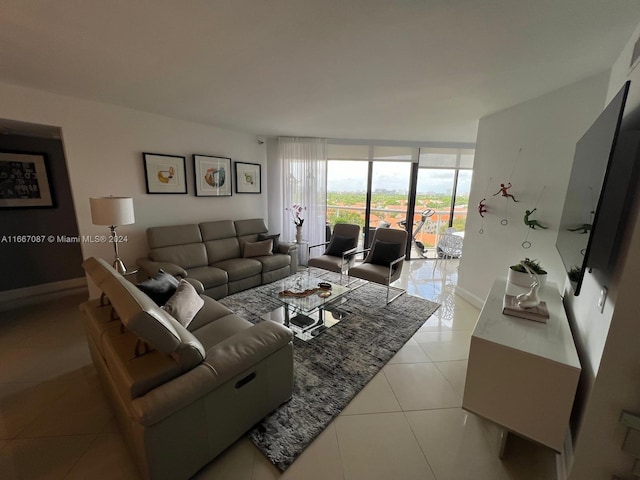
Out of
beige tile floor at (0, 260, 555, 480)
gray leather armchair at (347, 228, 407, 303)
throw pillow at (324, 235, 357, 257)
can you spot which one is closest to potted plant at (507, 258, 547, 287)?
beige tile floor at (0, 260, 555, 480)

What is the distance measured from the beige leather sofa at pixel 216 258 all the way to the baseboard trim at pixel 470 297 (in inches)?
102

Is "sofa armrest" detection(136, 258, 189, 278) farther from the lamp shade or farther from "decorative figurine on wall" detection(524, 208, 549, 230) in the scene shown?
"decorative figurine on wall" detection(524, 208, 549, 230)

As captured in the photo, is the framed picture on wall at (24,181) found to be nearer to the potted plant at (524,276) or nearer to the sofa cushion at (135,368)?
the sofa cushion at (135,368)

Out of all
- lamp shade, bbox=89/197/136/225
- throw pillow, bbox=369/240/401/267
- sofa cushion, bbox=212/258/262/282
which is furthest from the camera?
throw pillow, bbox=369/240/401/267

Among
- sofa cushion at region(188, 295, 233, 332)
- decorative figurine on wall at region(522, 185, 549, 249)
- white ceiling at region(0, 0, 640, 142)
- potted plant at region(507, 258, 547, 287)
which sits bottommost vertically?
sofa cushion at region(188, 295, 233, 332)

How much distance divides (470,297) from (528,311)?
188 cm

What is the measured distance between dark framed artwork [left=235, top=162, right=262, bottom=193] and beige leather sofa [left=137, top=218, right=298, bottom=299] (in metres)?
0.63

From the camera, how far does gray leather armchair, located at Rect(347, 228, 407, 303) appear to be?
3.27 m

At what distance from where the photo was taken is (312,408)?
5.74 feet

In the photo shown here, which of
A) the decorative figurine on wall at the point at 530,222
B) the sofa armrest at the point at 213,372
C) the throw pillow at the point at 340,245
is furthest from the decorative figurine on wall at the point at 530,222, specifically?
the sofa armrest at the point at 213,372

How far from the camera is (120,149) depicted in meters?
3.12

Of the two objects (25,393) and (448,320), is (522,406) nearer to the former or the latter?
(448,320)

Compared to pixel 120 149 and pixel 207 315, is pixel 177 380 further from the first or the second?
pixel 120 149

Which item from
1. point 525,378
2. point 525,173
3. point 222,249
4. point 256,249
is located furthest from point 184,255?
point 525,173
